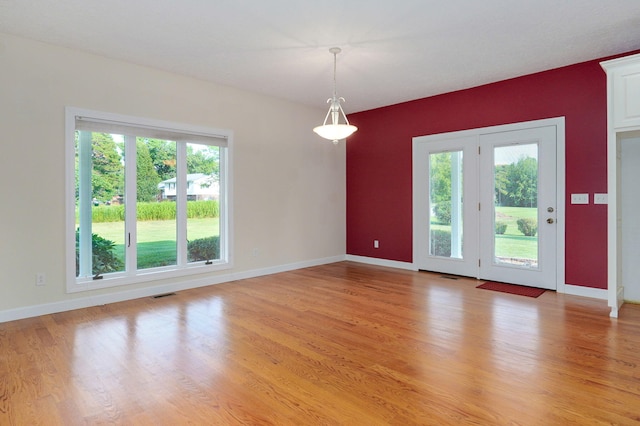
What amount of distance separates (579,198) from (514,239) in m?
0.92

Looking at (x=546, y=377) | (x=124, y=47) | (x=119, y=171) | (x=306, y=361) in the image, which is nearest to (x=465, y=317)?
(x=546, y=377)

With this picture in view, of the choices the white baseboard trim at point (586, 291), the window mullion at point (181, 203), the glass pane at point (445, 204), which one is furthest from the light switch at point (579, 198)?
the window mullion at point (181, 203)

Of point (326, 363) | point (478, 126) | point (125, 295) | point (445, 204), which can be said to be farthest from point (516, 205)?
point (125, 295)

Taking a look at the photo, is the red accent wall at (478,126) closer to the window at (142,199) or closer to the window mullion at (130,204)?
the window at (142,199)

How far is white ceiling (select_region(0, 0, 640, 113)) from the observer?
3023 millimetres

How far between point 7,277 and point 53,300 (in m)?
0.47

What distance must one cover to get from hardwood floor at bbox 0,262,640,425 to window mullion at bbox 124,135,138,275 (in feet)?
1.79

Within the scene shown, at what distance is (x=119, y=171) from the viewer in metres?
4.29

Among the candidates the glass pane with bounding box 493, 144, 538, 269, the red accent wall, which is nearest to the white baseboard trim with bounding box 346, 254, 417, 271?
the red accent wall

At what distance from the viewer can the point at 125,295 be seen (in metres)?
4.26

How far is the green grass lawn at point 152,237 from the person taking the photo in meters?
4.25

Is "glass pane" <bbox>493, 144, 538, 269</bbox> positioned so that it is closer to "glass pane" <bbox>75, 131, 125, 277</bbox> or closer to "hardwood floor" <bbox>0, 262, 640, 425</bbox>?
"hardwood floor" <bbox>0, 262, 640, 425</bbox>

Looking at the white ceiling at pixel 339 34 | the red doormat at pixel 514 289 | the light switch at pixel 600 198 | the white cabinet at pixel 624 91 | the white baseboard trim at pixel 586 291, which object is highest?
the white ceiling at pixel 339 34

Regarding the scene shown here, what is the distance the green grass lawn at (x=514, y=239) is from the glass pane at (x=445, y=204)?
1.95 feet
